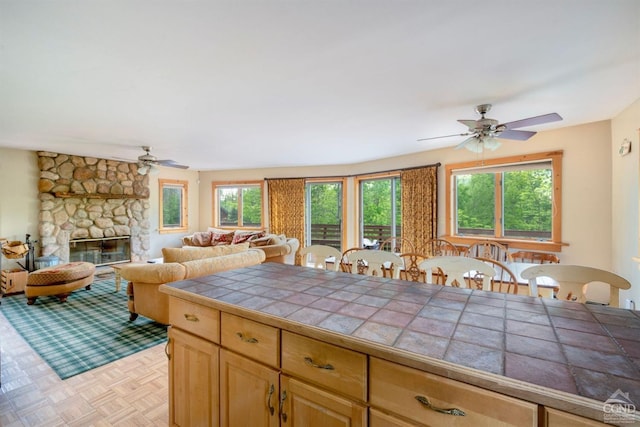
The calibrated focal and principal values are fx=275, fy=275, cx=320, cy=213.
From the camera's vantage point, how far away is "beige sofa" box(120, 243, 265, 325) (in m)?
3.01

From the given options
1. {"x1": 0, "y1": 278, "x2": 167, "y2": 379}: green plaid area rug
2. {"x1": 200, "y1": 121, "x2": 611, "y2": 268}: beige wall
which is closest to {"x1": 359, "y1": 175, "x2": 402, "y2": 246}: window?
{"x1": 200, "y1": 121, "x2": 611, "y2": 268}: beige wall

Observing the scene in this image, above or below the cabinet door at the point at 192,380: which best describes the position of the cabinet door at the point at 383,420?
above

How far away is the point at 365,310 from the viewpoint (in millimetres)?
1259

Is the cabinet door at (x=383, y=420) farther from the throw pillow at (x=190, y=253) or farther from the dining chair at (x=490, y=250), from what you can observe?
the dining chair at (x=490, y=250)

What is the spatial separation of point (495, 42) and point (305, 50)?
1261 millimetres

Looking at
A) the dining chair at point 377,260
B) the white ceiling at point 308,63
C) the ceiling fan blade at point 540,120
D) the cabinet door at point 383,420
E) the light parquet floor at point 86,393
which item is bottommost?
the light parquet floor at point 86,393

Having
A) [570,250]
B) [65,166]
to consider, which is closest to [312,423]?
[570,250]

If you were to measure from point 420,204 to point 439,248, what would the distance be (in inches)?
41.0

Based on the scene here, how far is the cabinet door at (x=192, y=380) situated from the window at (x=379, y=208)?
4652mm

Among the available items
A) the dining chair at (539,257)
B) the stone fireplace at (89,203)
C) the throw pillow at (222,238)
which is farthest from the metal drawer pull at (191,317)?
the stone fireplace at (89,203)

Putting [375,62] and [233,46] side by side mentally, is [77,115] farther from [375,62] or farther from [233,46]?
[375,62]

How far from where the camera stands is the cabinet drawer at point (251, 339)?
1190 mm

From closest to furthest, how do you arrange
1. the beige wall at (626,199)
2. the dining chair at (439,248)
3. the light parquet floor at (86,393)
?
the light parquet floor at (86,393), the beige wall at (626,199), the dining chair at (439,248)

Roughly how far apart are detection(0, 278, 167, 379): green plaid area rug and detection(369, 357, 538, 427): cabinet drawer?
112 inches
